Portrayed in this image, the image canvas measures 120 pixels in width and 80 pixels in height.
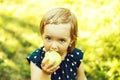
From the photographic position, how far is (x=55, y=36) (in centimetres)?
249

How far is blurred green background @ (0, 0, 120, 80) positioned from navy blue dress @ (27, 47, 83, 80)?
0.93 metres

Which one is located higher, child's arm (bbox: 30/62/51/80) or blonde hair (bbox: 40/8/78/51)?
blonde hair (bbox: 40/8/78/51)

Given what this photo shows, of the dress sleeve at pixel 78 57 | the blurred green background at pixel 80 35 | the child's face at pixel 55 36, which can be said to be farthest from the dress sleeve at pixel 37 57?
the blurred green background at pixel 80 35

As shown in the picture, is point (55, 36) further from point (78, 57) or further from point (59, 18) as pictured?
point (78, 57)

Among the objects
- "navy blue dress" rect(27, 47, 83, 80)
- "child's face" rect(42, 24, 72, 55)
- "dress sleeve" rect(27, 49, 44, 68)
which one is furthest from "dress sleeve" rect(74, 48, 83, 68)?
"child's face" rect(42, 24, 72, 55)

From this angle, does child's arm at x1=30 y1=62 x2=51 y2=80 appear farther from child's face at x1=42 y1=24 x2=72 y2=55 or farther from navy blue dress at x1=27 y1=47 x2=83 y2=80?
child's face at x1=42 y1=24 x2=72 y2=55

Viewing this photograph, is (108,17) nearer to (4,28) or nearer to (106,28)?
(106,28)

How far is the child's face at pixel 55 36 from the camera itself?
2.49 metres

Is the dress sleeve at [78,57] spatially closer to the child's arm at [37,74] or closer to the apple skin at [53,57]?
the child's arm at [37,74]

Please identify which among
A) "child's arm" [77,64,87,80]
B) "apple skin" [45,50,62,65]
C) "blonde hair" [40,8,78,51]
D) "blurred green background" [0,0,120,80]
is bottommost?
"apple skin" [45,50,62,65]

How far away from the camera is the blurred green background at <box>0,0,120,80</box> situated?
12.9ft

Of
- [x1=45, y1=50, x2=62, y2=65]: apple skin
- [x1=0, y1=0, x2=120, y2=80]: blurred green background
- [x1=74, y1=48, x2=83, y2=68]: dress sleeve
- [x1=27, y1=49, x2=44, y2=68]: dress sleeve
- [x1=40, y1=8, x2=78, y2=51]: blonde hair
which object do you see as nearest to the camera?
[x1=45, y1=50, x2=62, y2=65]: apple skin

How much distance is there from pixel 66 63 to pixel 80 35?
1.68 meters

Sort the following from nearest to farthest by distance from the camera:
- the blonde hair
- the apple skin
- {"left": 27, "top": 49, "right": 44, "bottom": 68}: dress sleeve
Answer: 1. the apple skin
2. the blonde hair
3. {"left": 27, "top": 49, "right": 44, "bottom": 68}: dress sleeve
